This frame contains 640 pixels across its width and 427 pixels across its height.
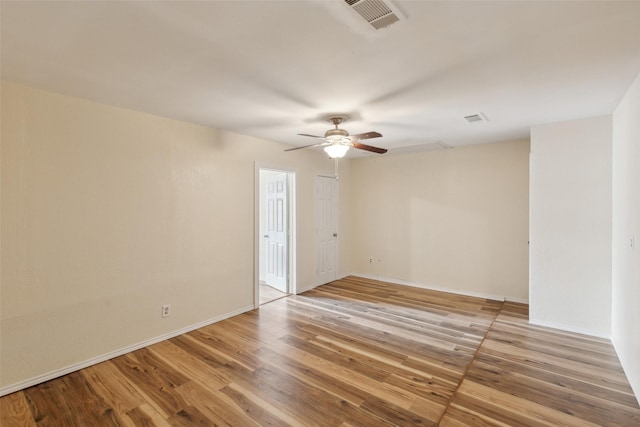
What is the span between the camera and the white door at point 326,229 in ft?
18.0

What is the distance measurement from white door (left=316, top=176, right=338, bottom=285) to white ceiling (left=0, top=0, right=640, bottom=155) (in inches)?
97.7

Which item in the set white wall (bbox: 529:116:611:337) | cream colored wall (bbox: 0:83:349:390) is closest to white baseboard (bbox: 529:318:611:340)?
white wall (bbox: 529:116:611:337)

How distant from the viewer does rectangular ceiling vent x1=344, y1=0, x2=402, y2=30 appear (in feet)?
4.76

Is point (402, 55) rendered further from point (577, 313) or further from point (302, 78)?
point (577, 313)

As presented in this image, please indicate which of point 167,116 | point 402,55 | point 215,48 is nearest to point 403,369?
point 402,55

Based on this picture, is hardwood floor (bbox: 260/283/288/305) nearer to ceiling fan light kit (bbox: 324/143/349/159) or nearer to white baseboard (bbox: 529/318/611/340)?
ceiling fan light kit (bbox: 324/143/349/159)

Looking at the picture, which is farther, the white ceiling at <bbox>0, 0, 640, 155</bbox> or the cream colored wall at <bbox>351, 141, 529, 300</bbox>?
the cream colored wall at <bbox>351, 141, 529, 300</bbox>

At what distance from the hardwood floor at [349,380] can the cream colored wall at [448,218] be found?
1113 mm

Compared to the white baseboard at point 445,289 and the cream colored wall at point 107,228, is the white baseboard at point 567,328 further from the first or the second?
the cream colored wall at point 107,228

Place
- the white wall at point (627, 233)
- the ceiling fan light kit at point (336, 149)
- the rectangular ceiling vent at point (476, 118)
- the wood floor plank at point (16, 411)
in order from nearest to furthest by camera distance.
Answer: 1. the wood floor plank at point (16, 411)
2. the white wall at point (627, 233)
3. the ceiling fan light kit at point (336, 149)
4. the rectangular ceiling vent at point (476, 118)

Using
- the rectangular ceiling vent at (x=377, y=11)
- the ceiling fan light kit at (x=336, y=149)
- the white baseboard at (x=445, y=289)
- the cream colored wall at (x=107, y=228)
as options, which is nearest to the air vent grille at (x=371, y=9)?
the rectangular ceiling vent at (x=377, y=11)

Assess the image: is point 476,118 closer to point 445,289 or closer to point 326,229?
point 445,289

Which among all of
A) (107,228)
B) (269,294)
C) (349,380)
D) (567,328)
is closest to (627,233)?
(567,328)

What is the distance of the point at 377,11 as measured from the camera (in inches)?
59.4
